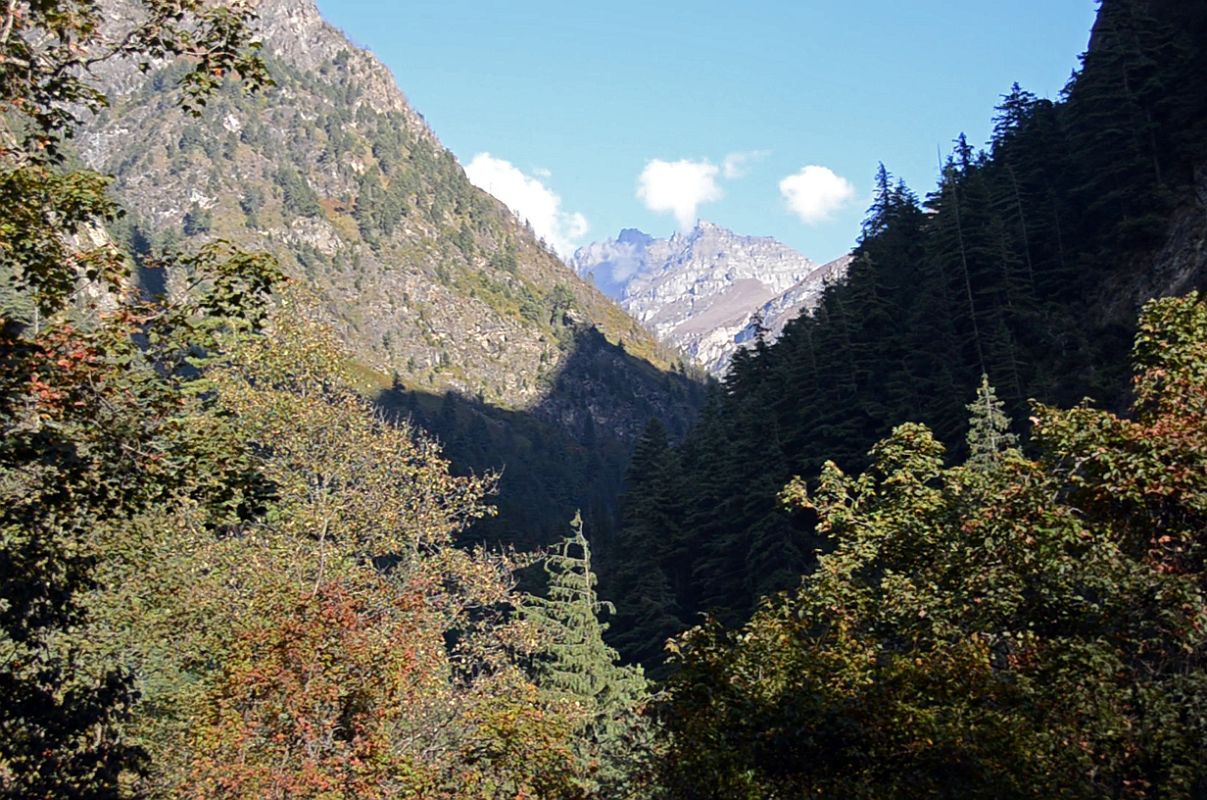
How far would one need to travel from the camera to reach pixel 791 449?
59844 millimetres

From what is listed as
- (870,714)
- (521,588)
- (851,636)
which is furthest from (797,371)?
(870,714)

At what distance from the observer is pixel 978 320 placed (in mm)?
58094

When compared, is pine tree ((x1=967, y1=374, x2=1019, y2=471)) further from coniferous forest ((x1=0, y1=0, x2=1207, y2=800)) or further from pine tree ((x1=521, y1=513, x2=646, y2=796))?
pine tree ((x1=521, y1=513, x2=646, y2=796))

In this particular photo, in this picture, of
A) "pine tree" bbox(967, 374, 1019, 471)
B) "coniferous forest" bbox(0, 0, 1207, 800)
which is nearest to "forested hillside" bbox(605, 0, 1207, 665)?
"pine tree" bbox(967, 374, 1019, 471)

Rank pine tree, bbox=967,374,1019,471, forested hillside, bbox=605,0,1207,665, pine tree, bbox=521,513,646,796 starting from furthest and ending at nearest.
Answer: forested hillside, bbox=605,0,1207,665 < pine tree, bbox=521,513,646,796 < pine tree, bbox=967,374,1019,471

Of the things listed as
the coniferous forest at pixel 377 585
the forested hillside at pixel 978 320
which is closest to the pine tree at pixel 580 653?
the coniferous forest at pixel 377 585

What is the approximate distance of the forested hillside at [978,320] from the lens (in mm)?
48031

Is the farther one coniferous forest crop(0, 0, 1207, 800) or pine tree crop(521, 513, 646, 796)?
pine tree crop(521, 513, 646, 796)

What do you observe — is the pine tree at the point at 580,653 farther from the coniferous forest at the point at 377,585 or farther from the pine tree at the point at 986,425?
the pine tree at the point at 986,425

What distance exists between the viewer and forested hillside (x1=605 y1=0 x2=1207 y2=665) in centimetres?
4803

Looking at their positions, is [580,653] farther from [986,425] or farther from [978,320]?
[978,320]

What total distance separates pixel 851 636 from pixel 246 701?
32.1 ft

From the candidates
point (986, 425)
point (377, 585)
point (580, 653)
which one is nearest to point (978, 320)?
point (986, 425)

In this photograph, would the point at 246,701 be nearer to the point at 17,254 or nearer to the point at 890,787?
the point at 17,254
